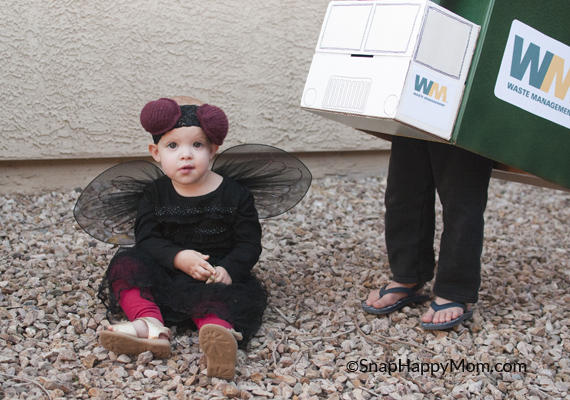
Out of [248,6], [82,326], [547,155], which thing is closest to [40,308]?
[82,326]

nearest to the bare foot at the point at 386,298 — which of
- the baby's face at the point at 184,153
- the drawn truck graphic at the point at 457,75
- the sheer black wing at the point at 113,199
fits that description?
the drawn truck graphic at the point at 457,75

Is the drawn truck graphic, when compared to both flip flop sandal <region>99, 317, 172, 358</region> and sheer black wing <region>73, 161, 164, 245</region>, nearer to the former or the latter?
sheer black wing <region>73, 161, 164, 245</region>

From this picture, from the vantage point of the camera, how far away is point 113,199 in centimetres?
244

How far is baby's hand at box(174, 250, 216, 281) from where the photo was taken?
2.23 m

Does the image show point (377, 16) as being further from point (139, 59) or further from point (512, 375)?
point (139, 59)

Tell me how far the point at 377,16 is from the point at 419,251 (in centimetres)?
102

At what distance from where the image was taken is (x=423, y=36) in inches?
71.5

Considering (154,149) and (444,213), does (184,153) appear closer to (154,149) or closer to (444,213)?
(154,149)

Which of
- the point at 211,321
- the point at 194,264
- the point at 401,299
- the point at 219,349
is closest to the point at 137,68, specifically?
the point at 194,264

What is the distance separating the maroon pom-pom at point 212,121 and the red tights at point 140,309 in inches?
24.4

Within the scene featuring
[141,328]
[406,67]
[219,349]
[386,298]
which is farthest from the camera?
[386,298]

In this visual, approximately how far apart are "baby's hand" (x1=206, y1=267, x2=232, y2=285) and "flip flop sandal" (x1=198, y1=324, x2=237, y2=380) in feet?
0.95

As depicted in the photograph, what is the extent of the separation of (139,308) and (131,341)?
0.67 feet

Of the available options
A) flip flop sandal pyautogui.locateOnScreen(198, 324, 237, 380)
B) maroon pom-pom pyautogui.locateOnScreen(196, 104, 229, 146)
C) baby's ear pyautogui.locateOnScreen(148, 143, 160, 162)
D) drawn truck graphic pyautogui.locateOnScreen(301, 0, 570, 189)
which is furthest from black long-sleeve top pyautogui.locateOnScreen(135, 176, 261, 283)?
drawn truck graphic pyautogui.locateOnScreen(301, 0, 570, 189)
